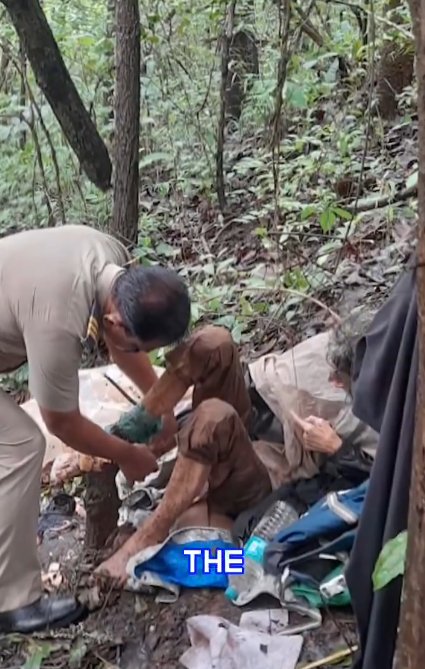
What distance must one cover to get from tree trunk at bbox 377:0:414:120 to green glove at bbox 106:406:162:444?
397cm

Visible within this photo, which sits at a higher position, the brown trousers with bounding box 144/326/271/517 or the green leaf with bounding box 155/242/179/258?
the brown trousers with bounding box 144/326/271/517

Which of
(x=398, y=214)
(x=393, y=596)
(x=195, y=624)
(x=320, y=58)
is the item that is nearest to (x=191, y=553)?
(x=195, y=624)

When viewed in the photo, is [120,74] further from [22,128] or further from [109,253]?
[109,253]

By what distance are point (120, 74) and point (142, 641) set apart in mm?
3133

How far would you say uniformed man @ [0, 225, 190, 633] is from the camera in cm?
276

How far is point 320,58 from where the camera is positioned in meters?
6.12

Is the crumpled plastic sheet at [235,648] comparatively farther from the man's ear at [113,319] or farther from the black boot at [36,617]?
the man's ear at [113,319]

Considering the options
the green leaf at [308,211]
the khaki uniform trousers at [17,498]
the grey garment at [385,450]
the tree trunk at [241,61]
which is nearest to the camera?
the grey garment at [385,450]

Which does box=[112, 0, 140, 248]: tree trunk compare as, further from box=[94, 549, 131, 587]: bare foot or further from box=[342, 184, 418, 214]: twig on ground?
box=[94, 549, 131, 587]: bare foot

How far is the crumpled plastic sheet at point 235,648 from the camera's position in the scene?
9.14 feet

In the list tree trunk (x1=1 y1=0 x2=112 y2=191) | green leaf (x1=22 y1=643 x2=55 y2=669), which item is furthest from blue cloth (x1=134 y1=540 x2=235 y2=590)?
tree trunk (x1=1 y1=0 x2=112 y2=191)

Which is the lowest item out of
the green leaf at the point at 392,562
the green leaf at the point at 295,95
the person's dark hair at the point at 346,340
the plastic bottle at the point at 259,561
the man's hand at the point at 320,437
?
the plastic bottle at the point at 259,561

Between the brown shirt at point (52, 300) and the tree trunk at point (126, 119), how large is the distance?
2.29 m

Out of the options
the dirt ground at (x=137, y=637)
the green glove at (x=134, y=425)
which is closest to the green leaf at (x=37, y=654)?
the dirt ground at (x=137, y=637)
